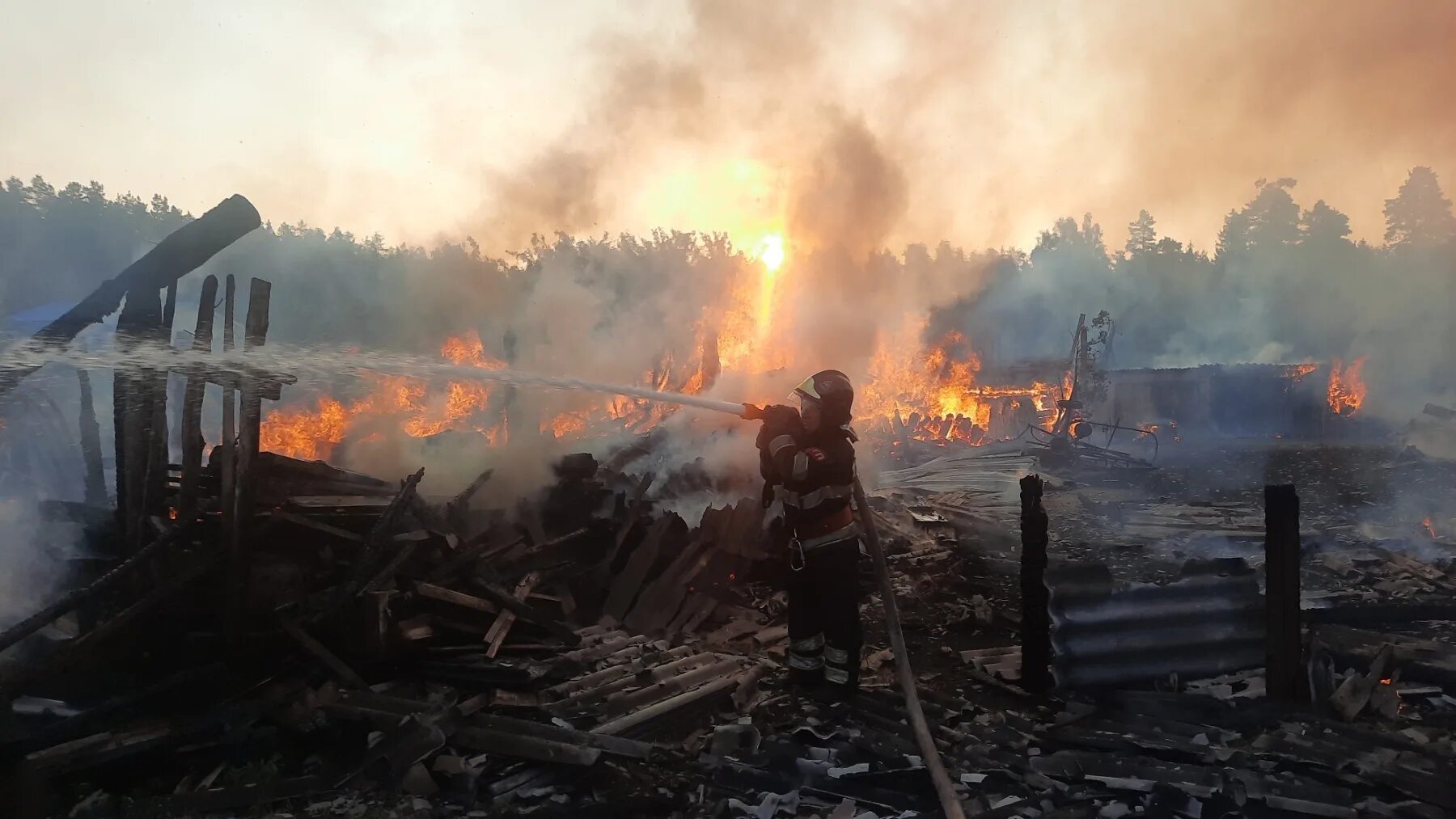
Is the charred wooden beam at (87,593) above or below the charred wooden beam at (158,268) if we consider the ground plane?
below

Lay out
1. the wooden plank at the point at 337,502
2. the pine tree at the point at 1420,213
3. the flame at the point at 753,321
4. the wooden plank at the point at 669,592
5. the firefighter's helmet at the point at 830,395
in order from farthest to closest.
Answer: the pine tree at the point at 1420,213
the flame at the point at 753,321
the wooden plank at the point at 669,592
the wooden plank at the point at 337,502
the firefighter's helmet at the point at 830,395

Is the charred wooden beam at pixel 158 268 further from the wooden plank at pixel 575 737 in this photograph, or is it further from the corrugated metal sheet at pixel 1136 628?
the corrugated metal sheet at pixel 1136 628

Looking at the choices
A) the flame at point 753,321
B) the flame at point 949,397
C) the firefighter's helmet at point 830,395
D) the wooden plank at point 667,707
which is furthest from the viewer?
the flame at point 949,397

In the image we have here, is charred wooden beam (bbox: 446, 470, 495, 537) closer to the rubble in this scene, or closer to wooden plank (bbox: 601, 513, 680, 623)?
the rubble

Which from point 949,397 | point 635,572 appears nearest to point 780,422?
point 635,572

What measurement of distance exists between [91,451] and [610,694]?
721 cm

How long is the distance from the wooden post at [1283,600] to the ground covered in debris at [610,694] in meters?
0.16

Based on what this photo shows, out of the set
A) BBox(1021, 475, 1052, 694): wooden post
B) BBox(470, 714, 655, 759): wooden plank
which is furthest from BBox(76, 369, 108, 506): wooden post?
BBox(1021, 475, 1052, 694): wooden post

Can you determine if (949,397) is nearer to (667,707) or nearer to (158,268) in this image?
(667,707)

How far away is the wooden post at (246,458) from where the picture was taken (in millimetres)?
5668

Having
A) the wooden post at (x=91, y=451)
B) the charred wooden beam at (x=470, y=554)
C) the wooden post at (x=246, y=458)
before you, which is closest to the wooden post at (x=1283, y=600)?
the charred wooden beam at (x=470, y=554)

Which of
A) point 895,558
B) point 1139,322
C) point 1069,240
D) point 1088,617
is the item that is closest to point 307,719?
point 1088,617

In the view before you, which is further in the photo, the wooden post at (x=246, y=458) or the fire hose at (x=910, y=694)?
the wooden post at (x=246, y=458)

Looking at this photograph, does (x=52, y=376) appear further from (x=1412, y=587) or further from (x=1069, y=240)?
(x=1069, y=240)
